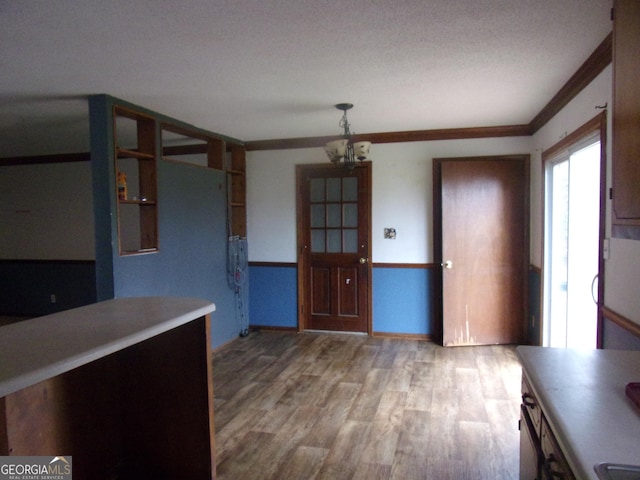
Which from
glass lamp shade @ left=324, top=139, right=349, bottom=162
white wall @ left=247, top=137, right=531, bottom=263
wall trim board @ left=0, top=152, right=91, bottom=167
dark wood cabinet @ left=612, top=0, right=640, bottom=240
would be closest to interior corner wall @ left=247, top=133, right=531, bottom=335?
white wall @ left=247, top=137, right=531, bottom=263

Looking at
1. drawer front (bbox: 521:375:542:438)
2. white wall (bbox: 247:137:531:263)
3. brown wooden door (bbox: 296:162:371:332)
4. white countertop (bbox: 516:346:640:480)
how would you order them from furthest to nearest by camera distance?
brown wooden door (bbox: 296:162:371:332), white wall (bbox: 247:137:531:263), drawer front (bbox: 521:375:542:438), white countertop (bbox: 516:346:640:480)

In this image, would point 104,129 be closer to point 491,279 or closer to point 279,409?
point 279,409

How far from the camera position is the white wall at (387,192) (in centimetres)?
471

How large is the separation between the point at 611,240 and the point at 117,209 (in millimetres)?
3271

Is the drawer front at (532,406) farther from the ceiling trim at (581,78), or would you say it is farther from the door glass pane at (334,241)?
the door glass pane at (334,241)

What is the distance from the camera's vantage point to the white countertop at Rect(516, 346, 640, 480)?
3.13ft

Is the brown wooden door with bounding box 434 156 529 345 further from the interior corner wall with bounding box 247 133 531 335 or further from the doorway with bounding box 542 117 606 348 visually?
the doorway with bounding box 542 117 606 348

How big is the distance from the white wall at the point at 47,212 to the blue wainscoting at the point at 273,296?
2484 mm

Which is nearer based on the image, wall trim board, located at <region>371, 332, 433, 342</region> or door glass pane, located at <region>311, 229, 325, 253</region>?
wall trim board, located at <region>371, 332, 433, 342</region>

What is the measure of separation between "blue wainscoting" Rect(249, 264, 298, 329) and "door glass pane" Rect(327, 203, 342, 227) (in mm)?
697

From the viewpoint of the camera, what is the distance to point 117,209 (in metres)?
3.22

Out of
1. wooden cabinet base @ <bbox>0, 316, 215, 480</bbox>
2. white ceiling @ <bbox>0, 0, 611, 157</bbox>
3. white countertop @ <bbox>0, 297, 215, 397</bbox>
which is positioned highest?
white ceiling @ <bbox>0, 0, 611, 157</bbox>

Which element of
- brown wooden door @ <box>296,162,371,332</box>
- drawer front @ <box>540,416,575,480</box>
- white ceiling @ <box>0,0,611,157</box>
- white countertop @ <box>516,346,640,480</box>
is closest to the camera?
white countertop @ <box>516,346,640,480</box>

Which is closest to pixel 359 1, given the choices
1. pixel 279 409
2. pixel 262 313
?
pixel 279 409
